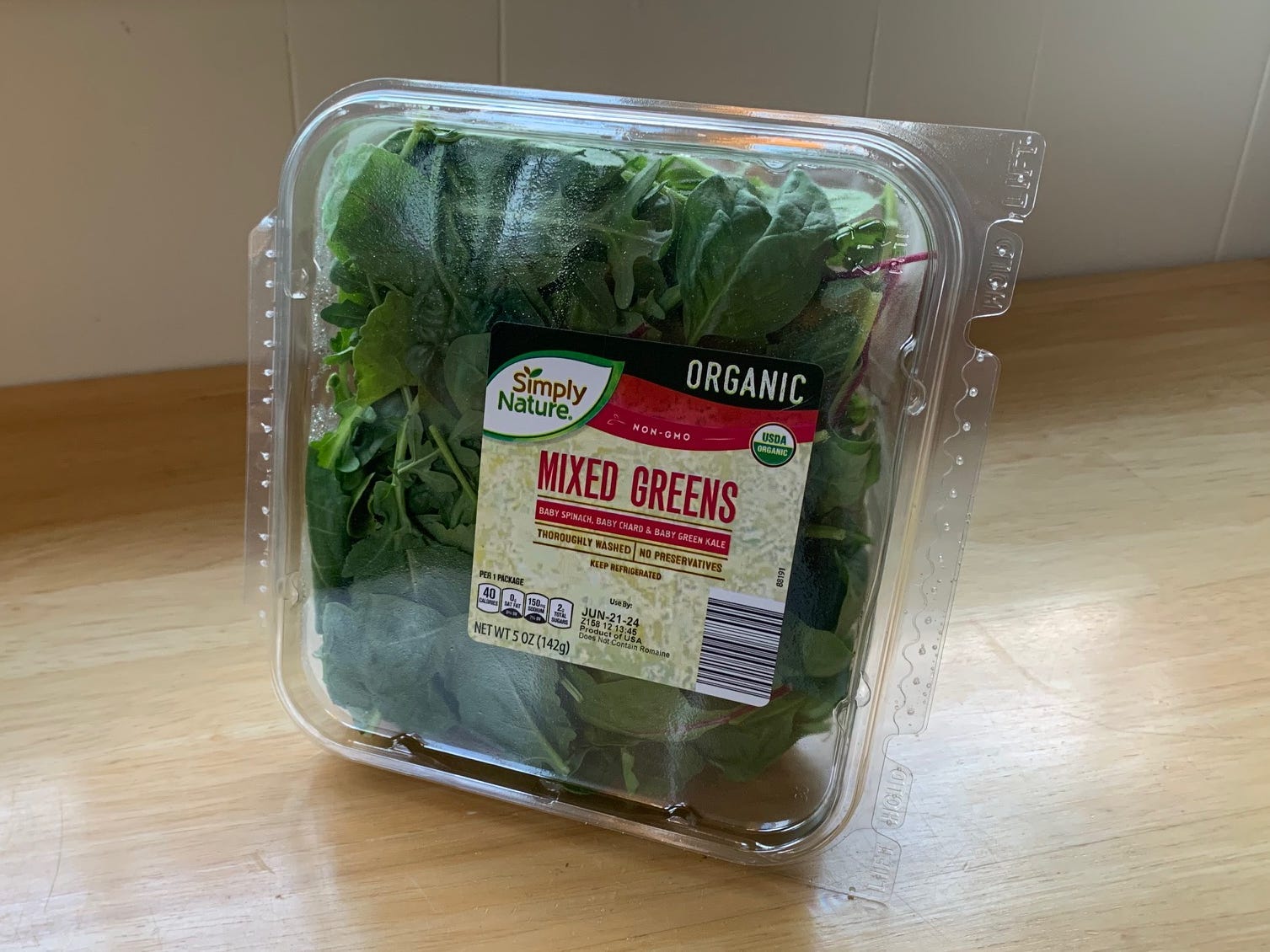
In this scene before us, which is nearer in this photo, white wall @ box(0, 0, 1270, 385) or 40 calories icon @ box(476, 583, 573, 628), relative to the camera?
40 calories icon @ box(476, 583, 573, 628)

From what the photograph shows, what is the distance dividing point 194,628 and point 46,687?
0.28 feet

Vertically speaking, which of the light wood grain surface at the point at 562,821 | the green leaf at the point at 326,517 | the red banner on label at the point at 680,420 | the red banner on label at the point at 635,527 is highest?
the red banner on label at the point at 680,420

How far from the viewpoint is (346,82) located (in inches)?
34.6

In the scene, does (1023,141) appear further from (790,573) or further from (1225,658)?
(1225,658)

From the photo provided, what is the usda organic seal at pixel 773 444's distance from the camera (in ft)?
1.55

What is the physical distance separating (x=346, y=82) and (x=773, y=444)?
0.59 metres

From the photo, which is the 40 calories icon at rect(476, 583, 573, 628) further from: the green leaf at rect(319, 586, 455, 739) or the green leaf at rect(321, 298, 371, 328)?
the green leaf at rect(321, 298, 371, 328)

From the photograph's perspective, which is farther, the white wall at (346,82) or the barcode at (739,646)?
the white wall at (346,82)

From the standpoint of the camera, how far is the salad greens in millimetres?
471

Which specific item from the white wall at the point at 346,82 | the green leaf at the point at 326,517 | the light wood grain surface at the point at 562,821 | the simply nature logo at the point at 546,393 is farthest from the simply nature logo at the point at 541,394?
the white wall at the point at 346,82

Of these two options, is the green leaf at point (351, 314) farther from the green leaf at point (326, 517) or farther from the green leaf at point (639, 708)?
the green leaf at point (639, 708)

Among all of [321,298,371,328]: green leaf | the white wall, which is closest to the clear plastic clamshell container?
[321,298,371,328]: green leaf

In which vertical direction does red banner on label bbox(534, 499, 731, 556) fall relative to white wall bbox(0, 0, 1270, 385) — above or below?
below

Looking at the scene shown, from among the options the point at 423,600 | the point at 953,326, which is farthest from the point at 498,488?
the point at 953,326
